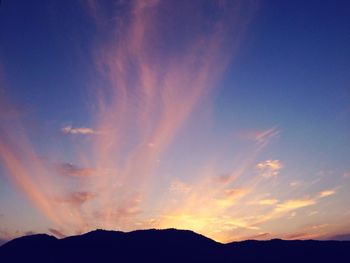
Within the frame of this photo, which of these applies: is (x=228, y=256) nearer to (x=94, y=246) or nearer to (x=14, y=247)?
(x=94, y=246)

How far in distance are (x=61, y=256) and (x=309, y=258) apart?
115m

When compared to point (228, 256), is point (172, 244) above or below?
above

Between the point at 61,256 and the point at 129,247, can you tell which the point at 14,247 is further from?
the point at 129,247

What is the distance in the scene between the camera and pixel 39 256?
184 meters

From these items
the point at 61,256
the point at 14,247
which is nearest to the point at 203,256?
the point at 61,256

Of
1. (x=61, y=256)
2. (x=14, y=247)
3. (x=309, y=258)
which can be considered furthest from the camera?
(x=14, y=247)

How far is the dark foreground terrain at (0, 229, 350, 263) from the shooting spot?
568 ft

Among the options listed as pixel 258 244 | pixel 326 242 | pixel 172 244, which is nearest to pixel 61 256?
pixel 172 244

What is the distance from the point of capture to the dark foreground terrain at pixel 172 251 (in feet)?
568

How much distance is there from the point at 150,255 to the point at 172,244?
1490 centimetres

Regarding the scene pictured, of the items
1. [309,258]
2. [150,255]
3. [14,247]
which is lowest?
[309,258]

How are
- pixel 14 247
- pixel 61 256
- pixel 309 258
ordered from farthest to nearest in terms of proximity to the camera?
pixel 14 247 < pixel 61 256 < pixel 309 258

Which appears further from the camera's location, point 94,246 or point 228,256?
point 94,246

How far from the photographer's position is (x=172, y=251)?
613ft
